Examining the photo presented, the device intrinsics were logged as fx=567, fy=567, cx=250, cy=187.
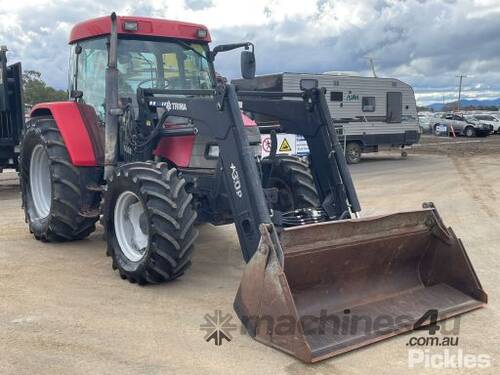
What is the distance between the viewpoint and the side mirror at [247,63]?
5.79 m

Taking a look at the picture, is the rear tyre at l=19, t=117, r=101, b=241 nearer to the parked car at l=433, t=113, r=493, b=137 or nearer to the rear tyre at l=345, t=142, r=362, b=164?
the rear tyre at l=345, t=142, r=362, b=164

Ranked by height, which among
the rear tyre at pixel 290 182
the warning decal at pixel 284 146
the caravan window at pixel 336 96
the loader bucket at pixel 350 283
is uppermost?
the caravan window at pixel 336 96

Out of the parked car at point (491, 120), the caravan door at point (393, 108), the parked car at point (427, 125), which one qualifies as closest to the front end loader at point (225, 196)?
the caravan door at point (393, 108)

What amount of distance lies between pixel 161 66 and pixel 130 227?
181 cm

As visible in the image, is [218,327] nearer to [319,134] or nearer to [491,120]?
[319,134]

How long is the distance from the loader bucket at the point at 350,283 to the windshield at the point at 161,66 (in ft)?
9.01

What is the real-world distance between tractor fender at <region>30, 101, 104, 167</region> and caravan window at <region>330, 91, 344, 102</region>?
12.6 meters

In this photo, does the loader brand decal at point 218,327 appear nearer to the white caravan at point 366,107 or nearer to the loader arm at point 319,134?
the loader arm at point 319,134

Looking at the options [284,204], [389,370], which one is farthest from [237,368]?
[284,204]

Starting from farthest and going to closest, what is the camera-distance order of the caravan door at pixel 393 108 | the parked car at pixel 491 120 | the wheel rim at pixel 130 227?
1. the parked car at pixel 491 120
2. the caravan door at pixel 393 108
3. the wheel rim at pixel 130 227

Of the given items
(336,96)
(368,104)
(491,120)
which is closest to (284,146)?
(336,96)

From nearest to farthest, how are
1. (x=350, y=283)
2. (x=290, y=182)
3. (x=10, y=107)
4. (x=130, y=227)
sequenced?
1. (x=350, y=283)
2. (x=130, y=227)
3. (x=290, y=182)
4. (x=10, y=107)

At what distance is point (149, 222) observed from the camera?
4.70 meters

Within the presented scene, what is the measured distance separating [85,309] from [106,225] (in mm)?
947
